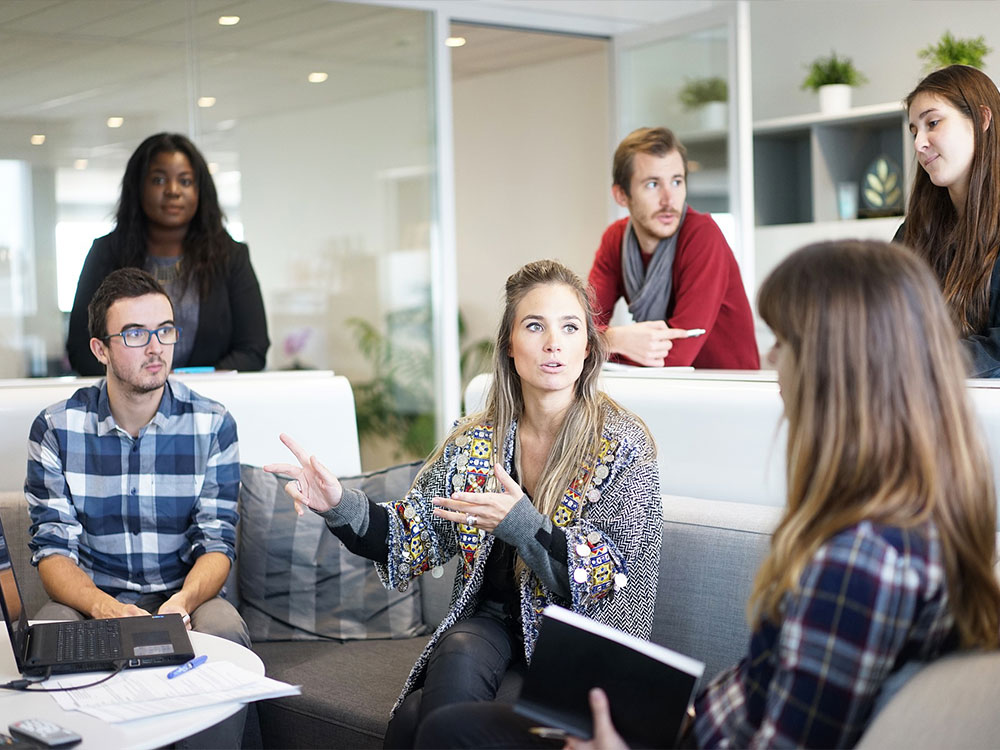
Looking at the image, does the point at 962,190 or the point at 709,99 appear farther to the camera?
the point at 709,99

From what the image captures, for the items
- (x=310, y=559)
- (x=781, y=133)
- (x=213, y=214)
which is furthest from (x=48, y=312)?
(x=781, y=133)

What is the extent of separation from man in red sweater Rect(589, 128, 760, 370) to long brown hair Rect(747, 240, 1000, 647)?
158cm

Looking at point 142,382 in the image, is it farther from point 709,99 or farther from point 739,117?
point 709,99

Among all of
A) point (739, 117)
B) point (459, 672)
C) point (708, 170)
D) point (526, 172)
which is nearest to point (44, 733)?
point (459, 672)

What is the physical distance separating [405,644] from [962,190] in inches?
63.3

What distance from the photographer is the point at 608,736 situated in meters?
1.38

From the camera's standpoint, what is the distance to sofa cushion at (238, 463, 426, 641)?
107 inches

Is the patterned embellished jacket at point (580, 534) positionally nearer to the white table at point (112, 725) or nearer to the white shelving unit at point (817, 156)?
the white table at point (112, 725)

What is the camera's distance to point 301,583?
2.72 m

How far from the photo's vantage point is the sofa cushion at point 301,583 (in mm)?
2725

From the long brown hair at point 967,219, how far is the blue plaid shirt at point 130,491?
1.63m

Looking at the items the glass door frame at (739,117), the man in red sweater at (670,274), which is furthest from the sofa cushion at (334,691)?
the glass door frame at (739,117)

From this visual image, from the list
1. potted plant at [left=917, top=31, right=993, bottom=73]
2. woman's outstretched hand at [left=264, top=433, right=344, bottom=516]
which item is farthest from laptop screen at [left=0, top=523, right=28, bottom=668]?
potted plant at [left=917, top=31, right=993, bottom=73]

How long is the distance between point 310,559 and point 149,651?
3.07 feet
